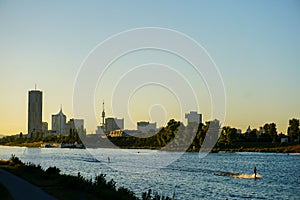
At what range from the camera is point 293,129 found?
629ft

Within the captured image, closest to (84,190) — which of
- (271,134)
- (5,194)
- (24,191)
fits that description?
(24,191)

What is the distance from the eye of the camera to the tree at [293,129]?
190375mm

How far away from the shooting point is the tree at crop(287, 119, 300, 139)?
625ft

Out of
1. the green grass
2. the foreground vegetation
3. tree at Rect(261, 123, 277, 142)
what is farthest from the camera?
tree at Rect(261, 123, 277, 142)

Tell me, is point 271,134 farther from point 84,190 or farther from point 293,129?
point 84,190

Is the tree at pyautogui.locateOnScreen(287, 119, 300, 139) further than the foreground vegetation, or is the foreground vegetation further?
the tree at pyautogui.locateOnScreen(287, 119, 300, 139)

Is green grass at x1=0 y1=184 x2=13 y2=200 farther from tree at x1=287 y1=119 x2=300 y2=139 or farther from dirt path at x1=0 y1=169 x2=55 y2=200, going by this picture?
tree at x1=287 y1=119 x2=300 y2=139

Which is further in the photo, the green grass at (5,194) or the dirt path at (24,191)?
the dirt path at (24,191)

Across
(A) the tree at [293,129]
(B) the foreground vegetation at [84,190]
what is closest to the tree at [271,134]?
(A) the tree at [293,129]

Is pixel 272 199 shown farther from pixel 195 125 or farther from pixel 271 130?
pixel 271 130

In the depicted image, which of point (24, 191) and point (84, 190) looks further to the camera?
point (84, 190)

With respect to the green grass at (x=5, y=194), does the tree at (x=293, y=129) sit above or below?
above

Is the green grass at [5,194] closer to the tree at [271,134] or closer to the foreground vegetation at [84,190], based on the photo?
the foreground vegetation at [84,190]

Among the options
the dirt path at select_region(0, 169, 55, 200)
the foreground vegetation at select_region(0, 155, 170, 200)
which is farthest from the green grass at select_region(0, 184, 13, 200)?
the foreground vegetation at select_region(0, 155, 170, 200)
